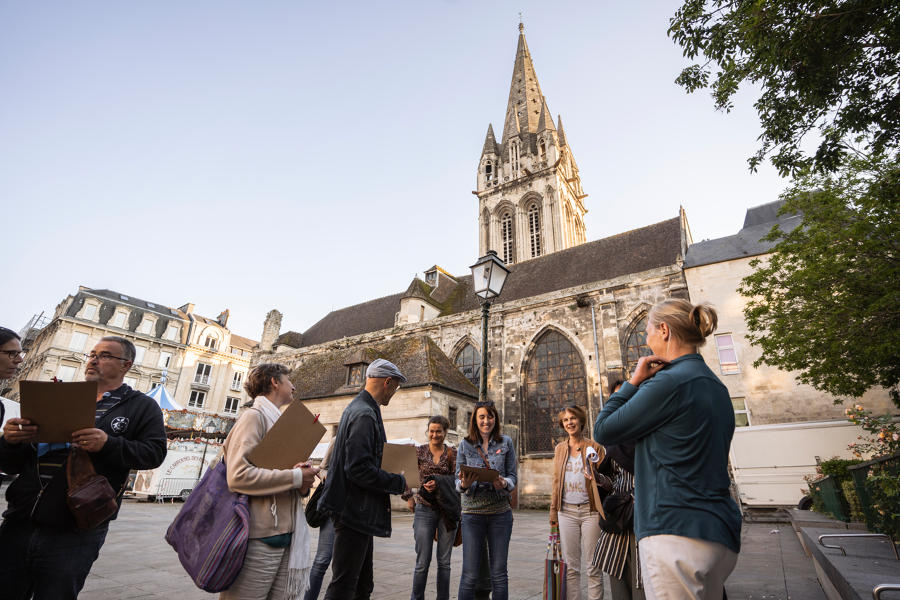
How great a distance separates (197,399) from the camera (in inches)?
1452

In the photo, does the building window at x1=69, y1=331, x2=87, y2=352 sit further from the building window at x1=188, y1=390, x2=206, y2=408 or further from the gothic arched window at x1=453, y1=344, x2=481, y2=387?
the gothic arched window at x1=453, y1=344, x2=481, y2=387

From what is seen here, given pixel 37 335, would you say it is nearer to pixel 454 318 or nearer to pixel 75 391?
pixel 454 318

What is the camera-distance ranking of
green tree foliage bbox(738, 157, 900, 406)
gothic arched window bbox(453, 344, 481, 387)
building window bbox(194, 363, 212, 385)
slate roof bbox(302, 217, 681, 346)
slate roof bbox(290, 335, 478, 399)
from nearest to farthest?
green tree foliage bbox(738, 157, 900, 406) < slate roof bbox(290, 335, 478, 399) < slate roof bbox(302, 217, 681, 346) < gothic arched window bbox(453, 344, 481, 387) < building window bbox(194, 363, 212, 385)

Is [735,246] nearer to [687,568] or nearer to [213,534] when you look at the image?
[687,568]

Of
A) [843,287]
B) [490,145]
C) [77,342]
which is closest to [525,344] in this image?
[843,287]

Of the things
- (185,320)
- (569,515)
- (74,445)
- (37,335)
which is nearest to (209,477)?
(74,445)

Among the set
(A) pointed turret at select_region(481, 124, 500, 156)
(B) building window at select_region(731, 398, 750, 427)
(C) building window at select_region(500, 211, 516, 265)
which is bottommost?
(B) building window at select_region(731, 398, 750, 427)

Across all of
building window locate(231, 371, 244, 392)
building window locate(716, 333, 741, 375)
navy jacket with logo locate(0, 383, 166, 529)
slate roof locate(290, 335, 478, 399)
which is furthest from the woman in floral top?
building window locate(231, 371, 244, 392)

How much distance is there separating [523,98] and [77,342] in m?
40.8

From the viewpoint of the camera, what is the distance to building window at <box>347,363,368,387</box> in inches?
639

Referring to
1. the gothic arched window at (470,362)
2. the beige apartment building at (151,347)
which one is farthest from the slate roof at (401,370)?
the beige apartment building at (151,347)

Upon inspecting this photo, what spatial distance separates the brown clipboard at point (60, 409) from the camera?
6.65 ft

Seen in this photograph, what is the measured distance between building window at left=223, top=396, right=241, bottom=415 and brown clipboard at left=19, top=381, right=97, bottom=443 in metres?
40.5

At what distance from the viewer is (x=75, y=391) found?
2041 mm
